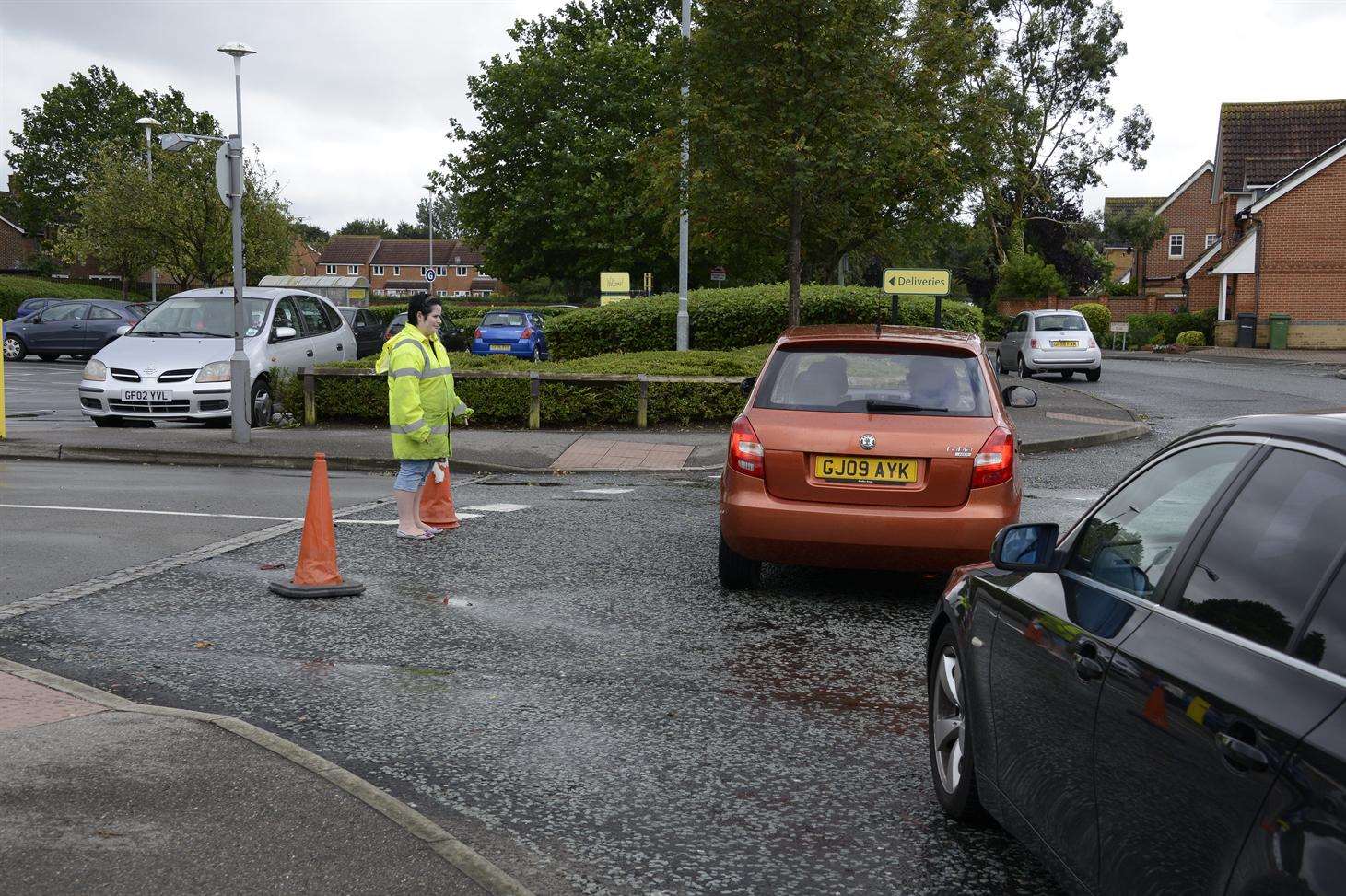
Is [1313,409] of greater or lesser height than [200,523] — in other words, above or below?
above

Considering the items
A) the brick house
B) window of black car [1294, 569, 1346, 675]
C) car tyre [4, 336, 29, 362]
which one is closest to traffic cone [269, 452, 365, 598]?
window of black car [1294, 569, 1346, 675]

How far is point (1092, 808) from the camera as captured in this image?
2.88 m

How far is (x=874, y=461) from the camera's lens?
680 cm

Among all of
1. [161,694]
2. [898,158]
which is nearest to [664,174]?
[898,158]

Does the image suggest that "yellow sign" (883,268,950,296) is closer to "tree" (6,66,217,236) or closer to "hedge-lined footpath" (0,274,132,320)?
"hedge-lined footpath" (0,274,132,320)

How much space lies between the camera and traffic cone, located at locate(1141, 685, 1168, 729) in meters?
2.50

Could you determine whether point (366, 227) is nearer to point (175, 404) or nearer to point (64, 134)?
point (64, 134)

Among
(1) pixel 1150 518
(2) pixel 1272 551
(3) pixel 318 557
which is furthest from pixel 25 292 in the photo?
(2) pixel 1272 551

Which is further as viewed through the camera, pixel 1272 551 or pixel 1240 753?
pixel 1272 551

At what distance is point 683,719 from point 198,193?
4696cm

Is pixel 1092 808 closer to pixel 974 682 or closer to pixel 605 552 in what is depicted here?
pixel 974 682

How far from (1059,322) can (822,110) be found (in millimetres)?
14396

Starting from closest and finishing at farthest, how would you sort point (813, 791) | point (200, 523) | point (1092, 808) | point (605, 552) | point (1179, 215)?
point (1092, 808)
point (813, 791)
point (605, 552)
point (200, 523)
point (1179, 215)

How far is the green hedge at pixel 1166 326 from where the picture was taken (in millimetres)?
48062
